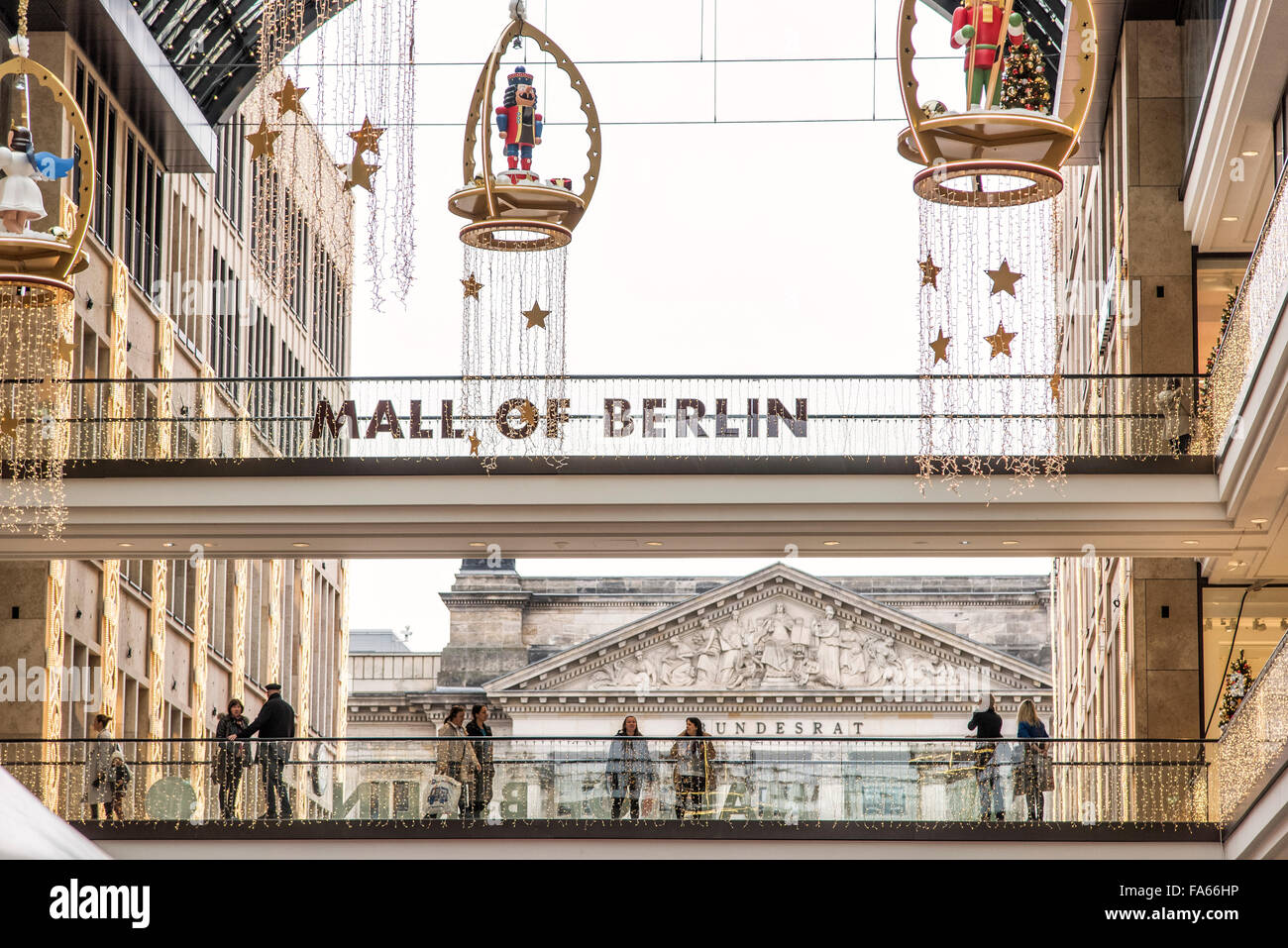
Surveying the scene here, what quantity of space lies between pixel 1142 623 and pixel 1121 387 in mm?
3494

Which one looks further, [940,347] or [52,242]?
[940,347]

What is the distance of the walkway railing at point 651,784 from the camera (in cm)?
2570

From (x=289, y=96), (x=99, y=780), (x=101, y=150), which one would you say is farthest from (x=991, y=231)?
(x=101, y=150)

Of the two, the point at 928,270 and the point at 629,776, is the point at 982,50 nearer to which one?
the point at 928,270

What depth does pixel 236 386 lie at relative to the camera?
38.4 m

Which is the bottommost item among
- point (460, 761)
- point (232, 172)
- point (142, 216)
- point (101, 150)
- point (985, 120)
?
point (460, 761)

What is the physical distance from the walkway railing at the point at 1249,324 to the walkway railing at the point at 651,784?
457 centimetres

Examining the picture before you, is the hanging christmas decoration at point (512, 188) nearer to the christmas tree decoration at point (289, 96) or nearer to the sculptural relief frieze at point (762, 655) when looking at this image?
the christmas tree decoration at point (289, 96)

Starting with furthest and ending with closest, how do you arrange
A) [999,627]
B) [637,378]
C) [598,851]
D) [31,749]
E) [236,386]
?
[999,627], [236,386], [637,378], [31,749], [598,851]

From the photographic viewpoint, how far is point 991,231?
1994 cm

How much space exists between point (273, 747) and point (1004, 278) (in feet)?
39.4
